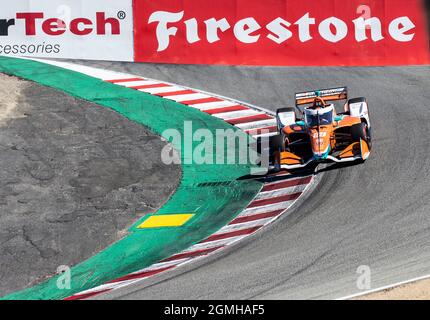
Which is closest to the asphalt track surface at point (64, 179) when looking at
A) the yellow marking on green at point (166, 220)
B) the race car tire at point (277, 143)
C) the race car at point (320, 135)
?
the yellow marking on green at point (166, 220)

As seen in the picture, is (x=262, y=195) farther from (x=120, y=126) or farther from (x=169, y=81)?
(x=169, y=81)

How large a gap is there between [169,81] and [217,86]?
52.2 inches

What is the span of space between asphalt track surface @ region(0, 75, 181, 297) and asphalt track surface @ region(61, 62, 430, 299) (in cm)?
208

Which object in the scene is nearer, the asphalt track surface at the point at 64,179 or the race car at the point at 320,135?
the asphalt track surface at the point at 64,179

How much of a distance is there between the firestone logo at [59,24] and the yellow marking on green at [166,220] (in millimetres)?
9711

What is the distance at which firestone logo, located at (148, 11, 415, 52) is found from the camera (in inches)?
910

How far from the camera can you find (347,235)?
1380cm

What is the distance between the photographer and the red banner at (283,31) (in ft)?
75.8

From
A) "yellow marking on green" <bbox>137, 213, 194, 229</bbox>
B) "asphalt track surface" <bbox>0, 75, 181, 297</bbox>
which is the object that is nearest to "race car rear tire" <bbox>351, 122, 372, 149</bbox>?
"asphalt track surface" <bbox>0, 75, 181, 297</bbox>

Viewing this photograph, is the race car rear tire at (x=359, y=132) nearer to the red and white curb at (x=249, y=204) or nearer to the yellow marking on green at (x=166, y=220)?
the red and white curb at (x=249, y=204)

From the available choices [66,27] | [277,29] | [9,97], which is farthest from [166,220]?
[66,27]

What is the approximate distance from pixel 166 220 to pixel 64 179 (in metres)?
2.70

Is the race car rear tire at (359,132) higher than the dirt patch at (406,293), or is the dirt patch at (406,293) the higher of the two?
the race car rear tire at (359,132)
